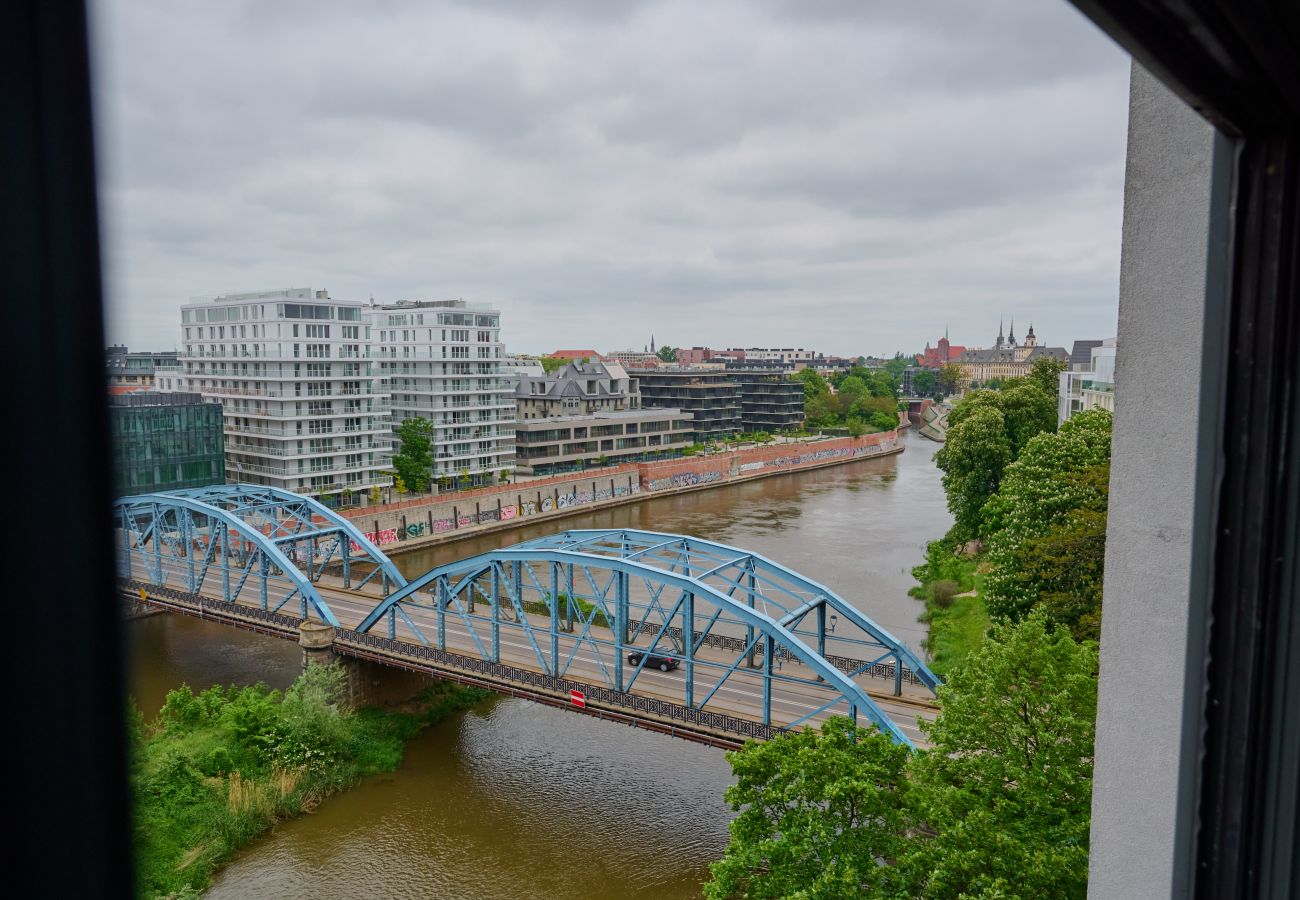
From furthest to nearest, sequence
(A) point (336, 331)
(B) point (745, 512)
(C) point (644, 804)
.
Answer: (B) point (745, 512), (A) point (336, 331), (C) point (644, 804)

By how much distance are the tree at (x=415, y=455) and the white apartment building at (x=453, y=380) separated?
3.42 feet

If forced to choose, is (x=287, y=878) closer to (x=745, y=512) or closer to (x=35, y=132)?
(x=35, y=132)

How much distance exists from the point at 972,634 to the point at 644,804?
9.28 metres

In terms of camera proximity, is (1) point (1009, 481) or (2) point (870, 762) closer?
(2) point (870, 762)

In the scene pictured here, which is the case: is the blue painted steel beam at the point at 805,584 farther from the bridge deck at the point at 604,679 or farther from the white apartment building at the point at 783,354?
the white apartment building at the point at 783,354

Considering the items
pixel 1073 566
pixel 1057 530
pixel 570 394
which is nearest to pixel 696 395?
pixel 570 394

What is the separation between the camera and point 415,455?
103 ft

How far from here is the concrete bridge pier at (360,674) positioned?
15.6 meters

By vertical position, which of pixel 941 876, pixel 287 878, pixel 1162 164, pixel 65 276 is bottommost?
pixel 287 878

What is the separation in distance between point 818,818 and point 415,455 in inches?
Result: 1005

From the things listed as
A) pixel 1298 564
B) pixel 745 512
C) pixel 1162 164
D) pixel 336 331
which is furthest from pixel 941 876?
pixel 745 512

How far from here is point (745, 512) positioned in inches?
1401

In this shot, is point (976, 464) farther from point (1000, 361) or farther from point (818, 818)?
point (1000, 361)

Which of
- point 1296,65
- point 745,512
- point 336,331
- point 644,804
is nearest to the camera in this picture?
point 1296,65
